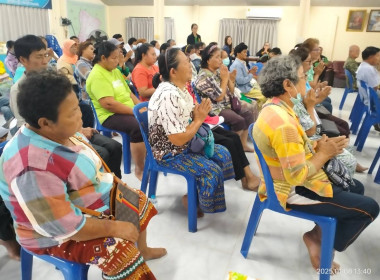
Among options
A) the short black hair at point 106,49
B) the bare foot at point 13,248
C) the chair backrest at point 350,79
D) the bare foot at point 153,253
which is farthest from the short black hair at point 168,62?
the chair backrest at point 350,79

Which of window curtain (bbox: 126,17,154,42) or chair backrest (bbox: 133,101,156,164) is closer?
chair backrest (bbox: 133,101,156,164)

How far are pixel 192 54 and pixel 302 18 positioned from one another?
447 cm

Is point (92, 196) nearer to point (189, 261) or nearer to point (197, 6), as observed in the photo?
point (189, 261)

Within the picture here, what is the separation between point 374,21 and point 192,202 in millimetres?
8435

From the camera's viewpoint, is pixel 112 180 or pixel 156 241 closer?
pixel 112 180

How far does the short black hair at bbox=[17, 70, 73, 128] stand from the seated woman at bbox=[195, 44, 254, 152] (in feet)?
6.11

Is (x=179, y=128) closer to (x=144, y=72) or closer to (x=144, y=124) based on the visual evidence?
(x=144, y=124)

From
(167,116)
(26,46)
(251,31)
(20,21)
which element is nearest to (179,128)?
(167,116)

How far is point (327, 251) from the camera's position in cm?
142

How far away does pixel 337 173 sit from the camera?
1503 mm

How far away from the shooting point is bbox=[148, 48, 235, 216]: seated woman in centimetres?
170

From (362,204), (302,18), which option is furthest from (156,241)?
(302,18)

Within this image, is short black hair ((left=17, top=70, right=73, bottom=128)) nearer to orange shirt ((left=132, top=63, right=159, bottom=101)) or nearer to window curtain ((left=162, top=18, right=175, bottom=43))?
orange shirt ((left=132, top=63, right=159, bottom=101))

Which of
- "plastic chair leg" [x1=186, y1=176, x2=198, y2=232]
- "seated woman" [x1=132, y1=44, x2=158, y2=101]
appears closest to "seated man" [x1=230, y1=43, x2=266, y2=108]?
"seated woman" [x1=132, y1=44, x2=158, y2=101]
